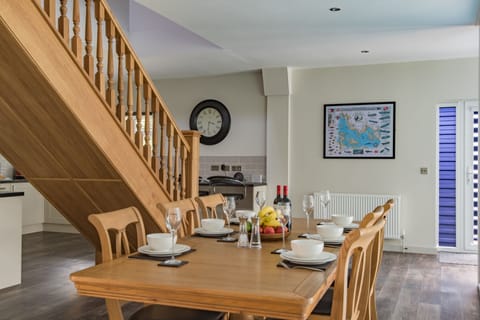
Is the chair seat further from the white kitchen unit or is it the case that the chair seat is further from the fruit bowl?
the white kitchen unit

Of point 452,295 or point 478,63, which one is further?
point 478,63

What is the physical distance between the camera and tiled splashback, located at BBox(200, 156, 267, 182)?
268 inches

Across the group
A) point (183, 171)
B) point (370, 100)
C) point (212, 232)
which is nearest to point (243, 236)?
point (212, 232)

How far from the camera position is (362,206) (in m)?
6.16

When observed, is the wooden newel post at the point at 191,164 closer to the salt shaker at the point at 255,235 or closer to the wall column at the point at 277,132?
the salt shaker at the point at 255,235

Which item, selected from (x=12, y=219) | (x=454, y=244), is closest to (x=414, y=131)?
A: (x=454, y=244)

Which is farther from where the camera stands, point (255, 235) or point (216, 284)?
point (255, 235)

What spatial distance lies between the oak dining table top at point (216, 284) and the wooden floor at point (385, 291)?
6.44 feet

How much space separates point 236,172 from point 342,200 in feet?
5.30

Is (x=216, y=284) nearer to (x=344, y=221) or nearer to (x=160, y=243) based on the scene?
(x=160, y=243)

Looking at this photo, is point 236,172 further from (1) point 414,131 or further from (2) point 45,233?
(2) point 45,233

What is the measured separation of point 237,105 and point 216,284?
5.45 meters

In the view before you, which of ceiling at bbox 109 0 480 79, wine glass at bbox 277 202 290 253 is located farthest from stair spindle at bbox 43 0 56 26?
wine glass at bbox 277 202 290 253

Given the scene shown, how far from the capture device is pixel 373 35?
4793mm
